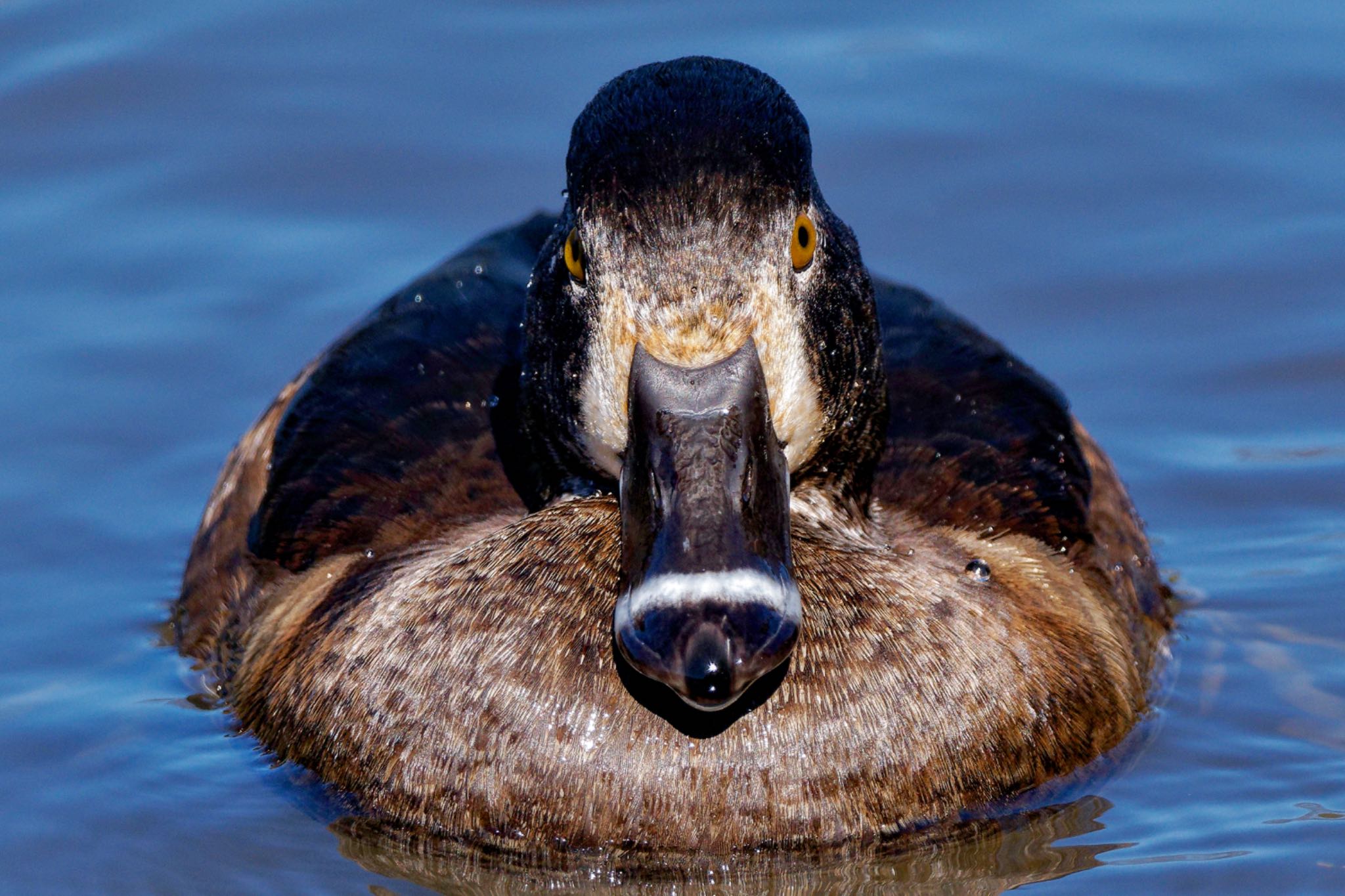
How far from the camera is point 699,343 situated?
5.64 metres

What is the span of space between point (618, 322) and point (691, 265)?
9.9 inches

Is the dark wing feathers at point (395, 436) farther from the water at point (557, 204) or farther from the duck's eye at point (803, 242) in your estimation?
the duck's eye at point (803, 242)

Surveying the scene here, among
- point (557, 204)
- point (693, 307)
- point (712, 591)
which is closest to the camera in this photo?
point (712, 591)

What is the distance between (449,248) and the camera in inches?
398

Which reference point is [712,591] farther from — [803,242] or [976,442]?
[976,442]

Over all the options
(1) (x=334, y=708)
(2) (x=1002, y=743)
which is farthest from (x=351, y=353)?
(2) (x=1002, y=743)

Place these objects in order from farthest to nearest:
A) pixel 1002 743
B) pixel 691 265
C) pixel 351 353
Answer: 1. pixel 351 353
2. pixel 1002 743
3. pixel 691 265

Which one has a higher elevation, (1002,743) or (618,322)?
(618,322)

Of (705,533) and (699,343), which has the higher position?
(699,343)

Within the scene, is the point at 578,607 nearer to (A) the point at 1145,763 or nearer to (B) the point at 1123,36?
(A) the point at 1145,763

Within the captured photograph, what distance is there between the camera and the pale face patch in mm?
5625

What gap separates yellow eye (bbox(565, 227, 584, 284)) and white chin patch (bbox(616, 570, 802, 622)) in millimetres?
934

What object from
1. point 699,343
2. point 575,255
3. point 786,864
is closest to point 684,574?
point 699,343

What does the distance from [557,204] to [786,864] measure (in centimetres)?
537
